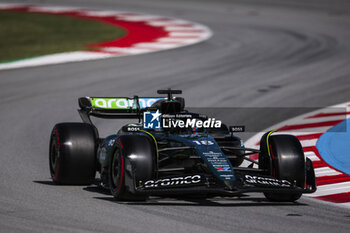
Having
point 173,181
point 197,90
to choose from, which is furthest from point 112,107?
point 197,90

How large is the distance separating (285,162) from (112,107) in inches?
120

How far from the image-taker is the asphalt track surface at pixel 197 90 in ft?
28.1

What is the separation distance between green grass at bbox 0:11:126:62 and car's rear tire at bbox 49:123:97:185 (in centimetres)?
1280

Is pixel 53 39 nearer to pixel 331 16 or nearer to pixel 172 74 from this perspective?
pixel 172 74

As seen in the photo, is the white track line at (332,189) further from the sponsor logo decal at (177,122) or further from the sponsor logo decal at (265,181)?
the sponsor logo decal at (177,122)

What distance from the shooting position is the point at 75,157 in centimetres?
1034

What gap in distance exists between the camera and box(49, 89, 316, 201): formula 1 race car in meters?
9.11

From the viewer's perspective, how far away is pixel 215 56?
23125 mm

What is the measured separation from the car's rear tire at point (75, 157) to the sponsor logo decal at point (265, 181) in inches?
87.8

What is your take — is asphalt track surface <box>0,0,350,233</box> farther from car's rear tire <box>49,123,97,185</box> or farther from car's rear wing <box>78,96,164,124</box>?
car's rear wing <box>78,96,164,124</box>

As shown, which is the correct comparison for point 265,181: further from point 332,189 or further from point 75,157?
point 75,157

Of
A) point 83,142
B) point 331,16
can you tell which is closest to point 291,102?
point 83,142

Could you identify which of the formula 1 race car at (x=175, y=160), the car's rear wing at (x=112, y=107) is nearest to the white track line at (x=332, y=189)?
the formula 1 race car at (x=175, y=160)

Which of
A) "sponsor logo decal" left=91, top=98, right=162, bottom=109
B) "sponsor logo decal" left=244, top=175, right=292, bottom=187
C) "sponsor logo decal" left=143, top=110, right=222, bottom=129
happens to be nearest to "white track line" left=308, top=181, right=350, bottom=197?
"sponsor logo decal" left=244, top=175, right=292, bottom=187
